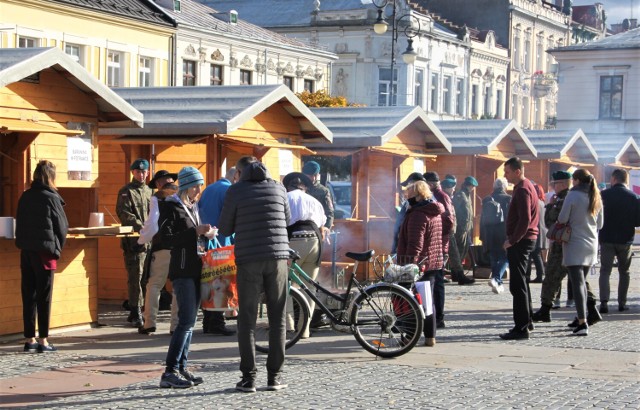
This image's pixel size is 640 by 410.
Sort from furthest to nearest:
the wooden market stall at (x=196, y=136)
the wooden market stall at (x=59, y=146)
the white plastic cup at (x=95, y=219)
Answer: the wooden market stall at (x=196, y=136) < the white plastic cup at (x=95, y=219) < the wooden market stall at (x=59, y=146)

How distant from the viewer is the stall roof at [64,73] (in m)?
12.4

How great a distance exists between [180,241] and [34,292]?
2.50 m

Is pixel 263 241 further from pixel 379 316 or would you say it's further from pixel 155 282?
pixel 155 282

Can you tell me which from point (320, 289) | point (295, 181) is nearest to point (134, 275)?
point (295, 181)

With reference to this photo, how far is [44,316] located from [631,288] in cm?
1158

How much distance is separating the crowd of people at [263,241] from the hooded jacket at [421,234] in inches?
0.5

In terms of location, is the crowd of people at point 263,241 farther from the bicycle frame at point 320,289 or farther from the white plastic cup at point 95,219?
the white plastic cup at point 95,219

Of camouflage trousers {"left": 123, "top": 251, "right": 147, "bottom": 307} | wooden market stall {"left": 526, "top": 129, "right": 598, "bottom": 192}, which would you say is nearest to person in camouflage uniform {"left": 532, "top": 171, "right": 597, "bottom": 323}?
camouflage trousers {"left": 123, "top": 251, "right": 147, "bottom": 307}

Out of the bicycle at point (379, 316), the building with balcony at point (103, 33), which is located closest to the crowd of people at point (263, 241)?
the bicycle at point (379, 316)

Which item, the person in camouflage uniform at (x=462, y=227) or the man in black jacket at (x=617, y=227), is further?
the person in camouflage uniform at (x=462, y=227)

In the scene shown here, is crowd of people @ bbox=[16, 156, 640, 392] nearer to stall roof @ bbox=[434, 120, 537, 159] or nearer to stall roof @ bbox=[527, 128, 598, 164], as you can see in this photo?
stall roof @ bbox=[434, 120, 537, 159]

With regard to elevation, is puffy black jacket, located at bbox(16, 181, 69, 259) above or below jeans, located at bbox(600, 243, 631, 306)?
above

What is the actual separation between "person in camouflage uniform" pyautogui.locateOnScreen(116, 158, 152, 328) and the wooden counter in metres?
0.43

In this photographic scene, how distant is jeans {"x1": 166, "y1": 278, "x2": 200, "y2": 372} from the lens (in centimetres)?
991
